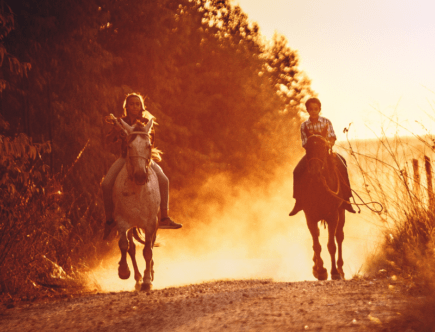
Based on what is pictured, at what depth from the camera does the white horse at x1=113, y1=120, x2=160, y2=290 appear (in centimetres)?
994

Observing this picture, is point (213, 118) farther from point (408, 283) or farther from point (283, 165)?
point (408, 283)

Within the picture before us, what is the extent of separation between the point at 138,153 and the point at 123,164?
1.07m

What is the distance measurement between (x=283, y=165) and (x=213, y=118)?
21.0 ft

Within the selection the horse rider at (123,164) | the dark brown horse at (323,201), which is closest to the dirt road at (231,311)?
the horse rider at (123,164)

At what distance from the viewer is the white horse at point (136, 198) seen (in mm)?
9941

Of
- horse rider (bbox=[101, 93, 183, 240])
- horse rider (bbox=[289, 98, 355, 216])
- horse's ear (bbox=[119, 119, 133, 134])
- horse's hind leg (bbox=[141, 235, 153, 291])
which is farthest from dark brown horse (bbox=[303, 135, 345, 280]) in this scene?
horse's ear (bbox=[119, 119, 133, 134])

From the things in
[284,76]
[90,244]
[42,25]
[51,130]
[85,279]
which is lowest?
[85,279]

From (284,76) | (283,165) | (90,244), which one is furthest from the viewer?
(284,76)

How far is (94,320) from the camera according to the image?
7.34m

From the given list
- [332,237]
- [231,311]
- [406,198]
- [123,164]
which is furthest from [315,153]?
[231,311]

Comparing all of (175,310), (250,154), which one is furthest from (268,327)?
(250,154)

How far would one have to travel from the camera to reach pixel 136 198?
10.4 metres

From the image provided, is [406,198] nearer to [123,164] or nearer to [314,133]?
[314,133]

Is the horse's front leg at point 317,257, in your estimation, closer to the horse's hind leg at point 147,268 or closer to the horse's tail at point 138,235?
the horse's hind leg at point 147,268
